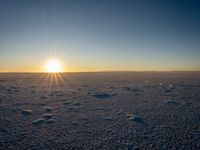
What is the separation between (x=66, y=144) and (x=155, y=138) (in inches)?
298

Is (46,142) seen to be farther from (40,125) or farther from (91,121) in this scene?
(91,121)

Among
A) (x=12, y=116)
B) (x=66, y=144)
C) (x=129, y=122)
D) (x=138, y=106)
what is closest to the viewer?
(x=66, y=144)

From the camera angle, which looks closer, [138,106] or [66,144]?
[66,144]

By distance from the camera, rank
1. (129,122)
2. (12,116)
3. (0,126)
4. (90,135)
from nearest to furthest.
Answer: (90,135), (0,126), (129,122), (12,116)

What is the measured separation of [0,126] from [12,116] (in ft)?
12.7

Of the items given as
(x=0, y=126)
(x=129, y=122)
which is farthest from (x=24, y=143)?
(x=129, y=122)

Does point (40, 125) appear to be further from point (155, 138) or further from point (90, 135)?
point (155, 138)

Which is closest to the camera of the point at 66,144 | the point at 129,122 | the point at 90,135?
the point at 66,144

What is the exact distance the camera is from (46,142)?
16.2 m

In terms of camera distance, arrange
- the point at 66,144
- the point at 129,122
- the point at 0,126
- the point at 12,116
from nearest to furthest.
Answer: the point at 66,144
the point at 0,126
the point at 129,122
the point at 12,116

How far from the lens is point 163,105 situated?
29.2 meters

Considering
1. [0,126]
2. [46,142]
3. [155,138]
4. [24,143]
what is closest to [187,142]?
[155,138]

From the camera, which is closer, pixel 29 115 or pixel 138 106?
pixel 29 115

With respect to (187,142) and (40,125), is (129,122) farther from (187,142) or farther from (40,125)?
(40,125)
